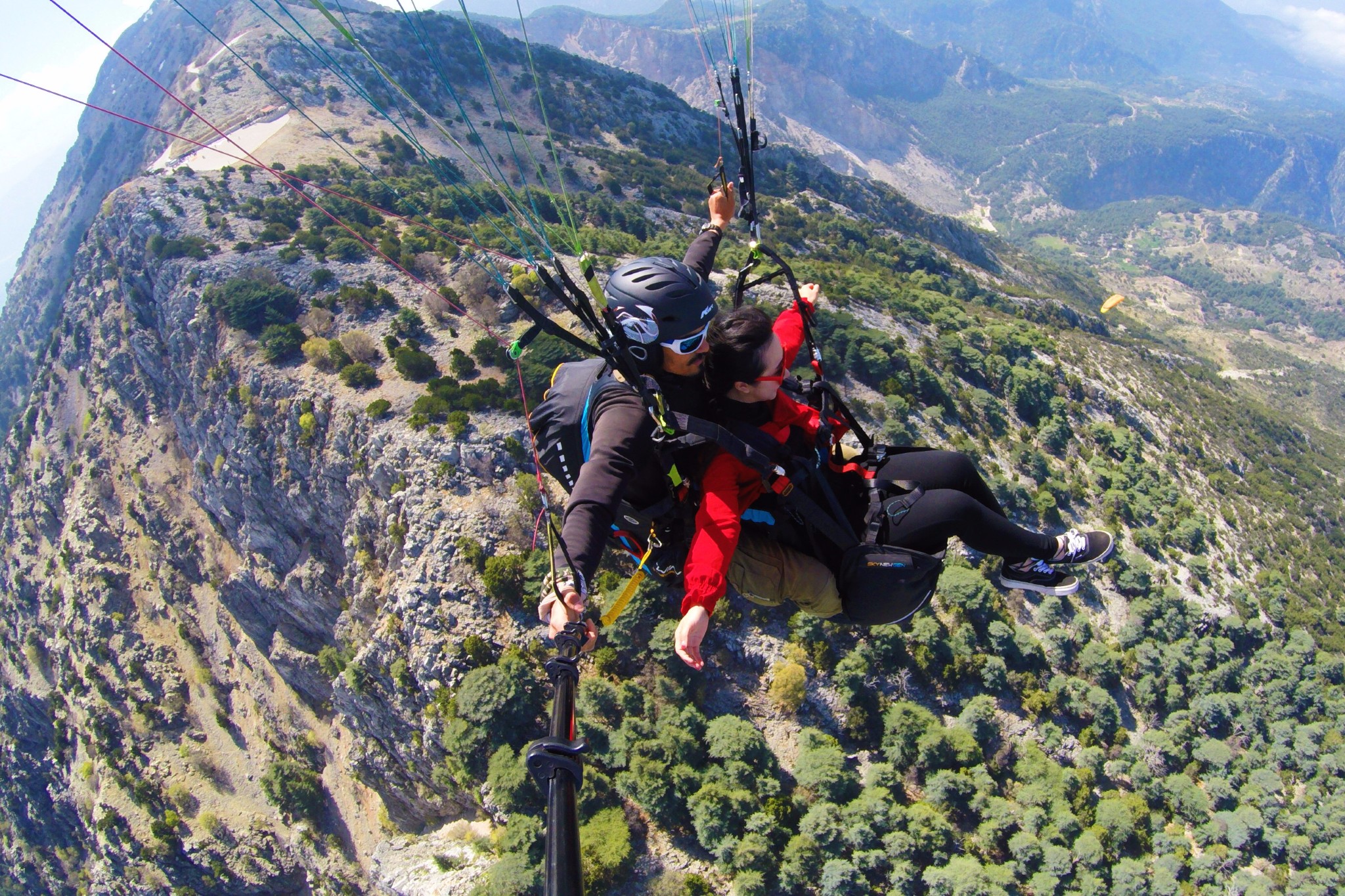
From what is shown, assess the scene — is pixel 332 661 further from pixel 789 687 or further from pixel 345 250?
pixel 345 250

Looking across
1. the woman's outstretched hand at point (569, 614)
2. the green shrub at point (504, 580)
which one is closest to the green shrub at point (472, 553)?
the green shrub at point (504, 580)

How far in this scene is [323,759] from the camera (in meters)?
33.6

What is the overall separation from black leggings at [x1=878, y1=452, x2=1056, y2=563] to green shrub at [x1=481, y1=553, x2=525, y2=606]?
20598mm

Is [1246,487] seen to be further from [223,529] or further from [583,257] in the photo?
[223,529]

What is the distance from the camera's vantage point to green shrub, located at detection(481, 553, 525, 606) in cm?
2523

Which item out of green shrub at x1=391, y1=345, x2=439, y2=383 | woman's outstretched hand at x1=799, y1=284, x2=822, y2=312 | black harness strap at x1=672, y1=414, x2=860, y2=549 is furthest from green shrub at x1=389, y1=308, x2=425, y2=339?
black harness strap at x1=672, y1=414, x2=860, y2=549

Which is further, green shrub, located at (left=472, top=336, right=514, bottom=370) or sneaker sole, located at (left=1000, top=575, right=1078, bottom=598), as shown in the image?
green shrub, located at (left=472, top=336, right=514, bottom=370)

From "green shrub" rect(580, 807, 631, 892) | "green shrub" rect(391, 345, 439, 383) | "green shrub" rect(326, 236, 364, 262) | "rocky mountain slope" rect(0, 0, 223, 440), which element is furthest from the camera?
"rocky mountain slope" rect(0, 0, 223, 440)

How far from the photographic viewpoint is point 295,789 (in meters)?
31.8

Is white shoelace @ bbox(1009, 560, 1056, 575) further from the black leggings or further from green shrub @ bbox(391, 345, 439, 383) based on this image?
green shrub @ bbox(391, 345, 439, 383)

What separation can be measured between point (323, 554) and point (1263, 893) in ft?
151

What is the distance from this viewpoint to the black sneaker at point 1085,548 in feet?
26.2

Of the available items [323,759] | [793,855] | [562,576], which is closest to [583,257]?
[562,576]

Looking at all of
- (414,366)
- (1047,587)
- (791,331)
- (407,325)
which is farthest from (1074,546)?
(407,325)
